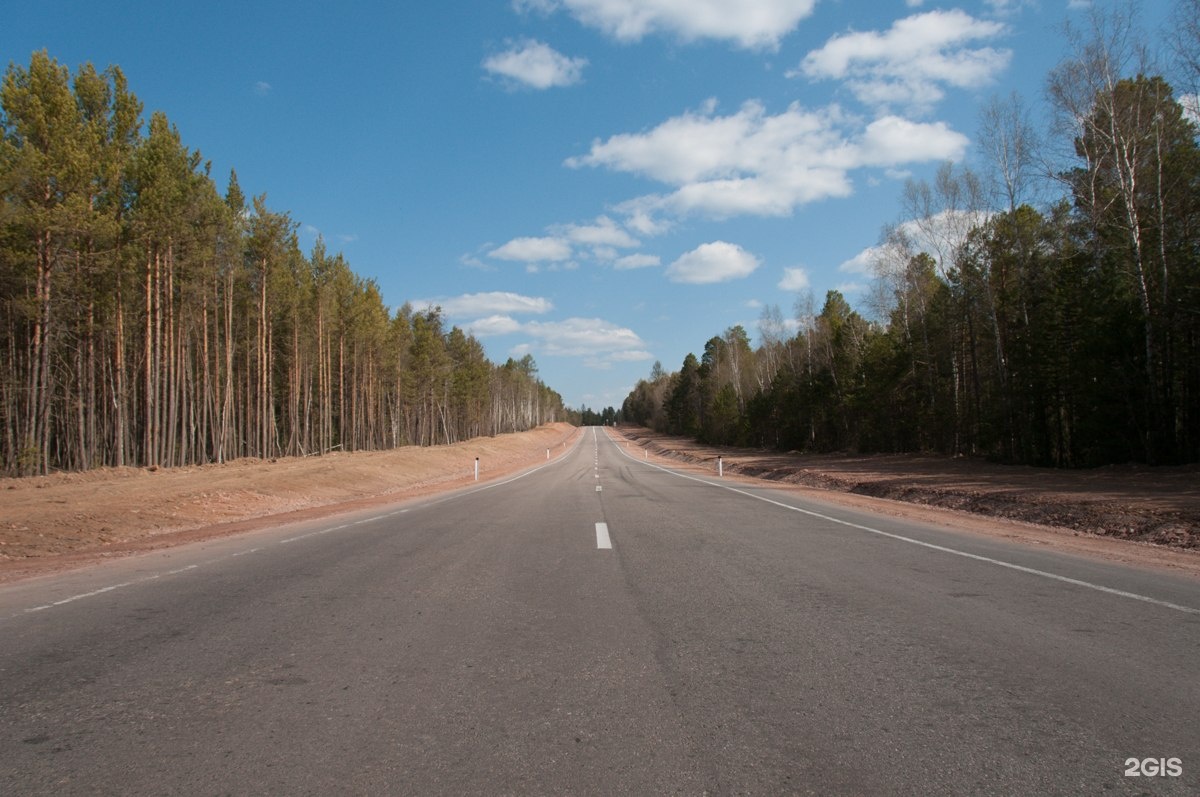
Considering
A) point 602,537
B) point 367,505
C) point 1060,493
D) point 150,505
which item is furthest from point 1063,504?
point 150,505

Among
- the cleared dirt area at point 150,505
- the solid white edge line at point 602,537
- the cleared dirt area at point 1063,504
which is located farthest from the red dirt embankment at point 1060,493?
the cleared dirt area at point 150,505

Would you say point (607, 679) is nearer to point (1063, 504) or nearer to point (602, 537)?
point (602, 537)

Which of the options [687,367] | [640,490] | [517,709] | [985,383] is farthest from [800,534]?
[687,367]

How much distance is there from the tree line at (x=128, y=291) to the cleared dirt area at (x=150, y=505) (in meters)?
7.03

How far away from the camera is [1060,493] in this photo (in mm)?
17078

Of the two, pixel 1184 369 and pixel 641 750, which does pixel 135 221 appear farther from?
pixel 1184 369

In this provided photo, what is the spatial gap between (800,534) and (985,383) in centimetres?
2933

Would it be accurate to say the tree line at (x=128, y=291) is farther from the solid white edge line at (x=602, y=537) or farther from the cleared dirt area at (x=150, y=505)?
the solid white edge line at (x=602, y=537)

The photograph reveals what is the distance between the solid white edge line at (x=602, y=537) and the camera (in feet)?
31.8

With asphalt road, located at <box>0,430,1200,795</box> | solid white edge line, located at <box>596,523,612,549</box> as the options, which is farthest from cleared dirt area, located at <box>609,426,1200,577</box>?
solid white edge line, located at <box>596,523,612,549</box>

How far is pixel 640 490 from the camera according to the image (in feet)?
71.3

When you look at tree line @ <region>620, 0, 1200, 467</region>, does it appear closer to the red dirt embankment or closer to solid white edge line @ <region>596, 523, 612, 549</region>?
the red dirt embankment

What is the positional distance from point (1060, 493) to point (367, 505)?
19.4 meters

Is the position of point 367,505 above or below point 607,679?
below
